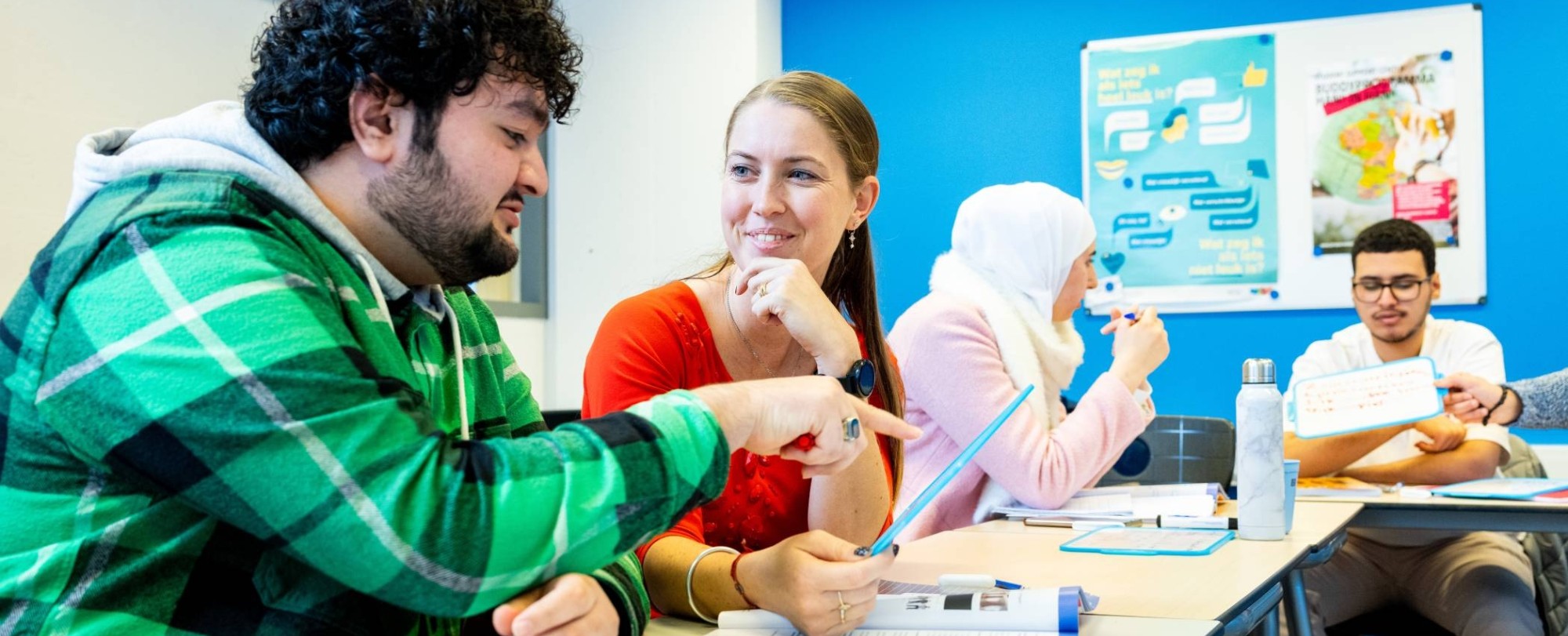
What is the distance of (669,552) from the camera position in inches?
51.7

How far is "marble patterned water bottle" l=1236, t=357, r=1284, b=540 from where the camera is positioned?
182 centimetres

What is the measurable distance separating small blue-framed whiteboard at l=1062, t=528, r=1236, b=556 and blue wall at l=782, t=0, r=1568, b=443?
2.24 metres

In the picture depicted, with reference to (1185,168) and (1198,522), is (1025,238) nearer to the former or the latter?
(1198,522)

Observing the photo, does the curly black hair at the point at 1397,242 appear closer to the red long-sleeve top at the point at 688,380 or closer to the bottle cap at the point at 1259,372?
the bottle cap at the point at 1259,372

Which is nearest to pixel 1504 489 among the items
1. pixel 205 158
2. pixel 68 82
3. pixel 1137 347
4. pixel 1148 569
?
pixel 1137 347

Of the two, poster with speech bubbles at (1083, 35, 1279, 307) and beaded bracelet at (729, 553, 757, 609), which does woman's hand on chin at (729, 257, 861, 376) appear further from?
poster with speech bubbles at (1083, 35, 1279, 307)

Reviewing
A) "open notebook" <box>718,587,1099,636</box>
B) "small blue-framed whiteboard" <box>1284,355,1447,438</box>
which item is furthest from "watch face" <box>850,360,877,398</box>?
"small blue-framed whiteboard" <box>1284,355,1447,438</box>

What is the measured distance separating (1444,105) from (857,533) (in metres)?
3.05

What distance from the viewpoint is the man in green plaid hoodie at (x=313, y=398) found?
728mm

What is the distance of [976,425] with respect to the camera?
7.25 ft

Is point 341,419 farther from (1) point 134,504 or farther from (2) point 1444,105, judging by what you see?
(2) point 1444,105

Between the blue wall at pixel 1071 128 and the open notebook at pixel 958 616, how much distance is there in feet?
10.0

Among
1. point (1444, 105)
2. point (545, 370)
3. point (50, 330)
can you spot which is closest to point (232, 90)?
point (545, 370)

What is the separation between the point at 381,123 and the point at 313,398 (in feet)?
0.91
